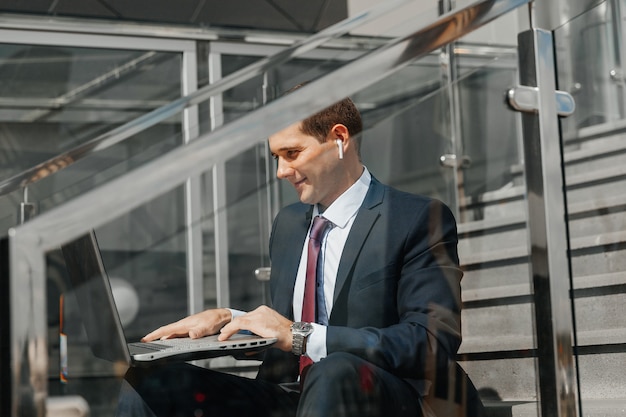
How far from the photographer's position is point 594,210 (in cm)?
196

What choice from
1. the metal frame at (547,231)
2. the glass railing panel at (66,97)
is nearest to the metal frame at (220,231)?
the metal frame at (547,231)

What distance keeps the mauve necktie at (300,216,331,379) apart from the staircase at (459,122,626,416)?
259mm

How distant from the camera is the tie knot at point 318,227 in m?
1.79

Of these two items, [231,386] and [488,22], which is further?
[488,22]

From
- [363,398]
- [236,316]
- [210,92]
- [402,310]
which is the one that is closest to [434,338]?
[402,310]

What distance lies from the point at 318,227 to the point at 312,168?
4.8 inches

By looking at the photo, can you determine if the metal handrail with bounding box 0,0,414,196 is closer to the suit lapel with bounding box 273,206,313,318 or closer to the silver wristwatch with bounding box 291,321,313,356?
the suit lapel with bounding box 273,206,313,318

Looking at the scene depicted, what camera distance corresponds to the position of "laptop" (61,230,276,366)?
4.75ft

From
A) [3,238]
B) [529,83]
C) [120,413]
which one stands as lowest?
[120,413]

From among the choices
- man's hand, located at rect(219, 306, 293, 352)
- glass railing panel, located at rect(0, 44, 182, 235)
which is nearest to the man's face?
man's hand, located at rect(219, 306, 293, 352)

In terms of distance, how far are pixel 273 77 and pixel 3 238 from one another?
192cm

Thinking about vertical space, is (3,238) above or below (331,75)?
below

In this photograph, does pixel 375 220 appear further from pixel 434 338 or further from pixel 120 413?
pixel 120 413

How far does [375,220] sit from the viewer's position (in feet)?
5.79
